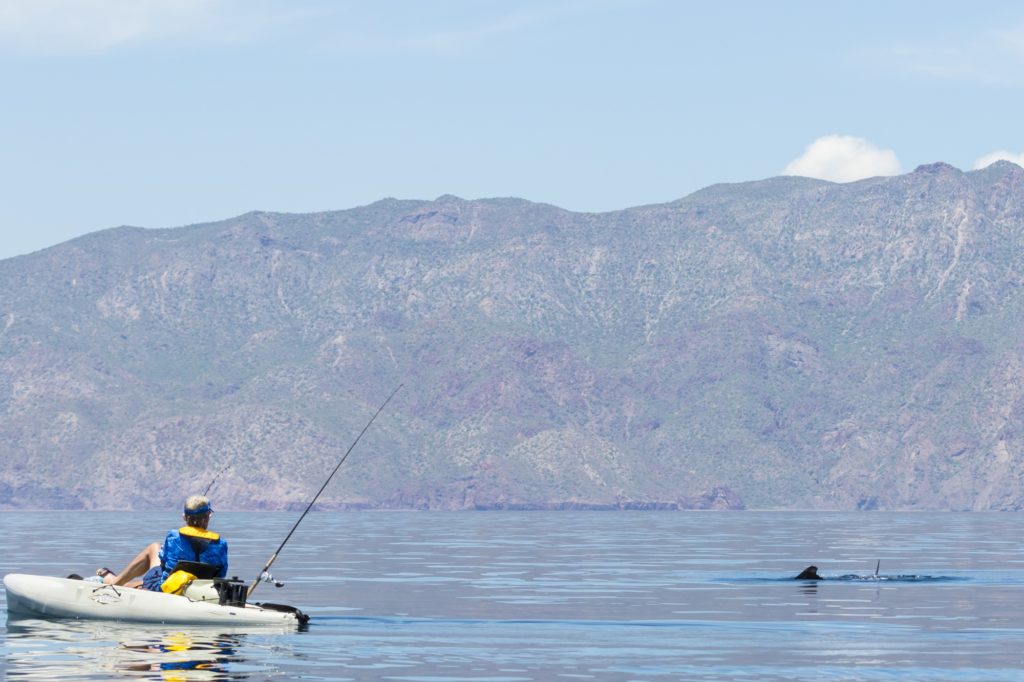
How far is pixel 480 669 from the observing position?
33469mm

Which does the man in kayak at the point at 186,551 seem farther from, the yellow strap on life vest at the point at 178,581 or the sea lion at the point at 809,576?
the sea lion at the point at 809,576

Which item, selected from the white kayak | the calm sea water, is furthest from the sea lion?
the white kayak

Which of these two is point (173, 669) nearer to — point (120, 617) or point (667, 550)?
point (120, 617)

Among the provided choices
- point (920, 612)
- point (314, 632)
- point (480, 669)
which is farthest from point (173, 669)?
point (920, 612)

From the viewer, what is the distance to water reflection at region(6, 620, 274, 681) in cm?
3169

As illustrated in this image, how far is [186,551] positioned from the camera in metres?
37.4

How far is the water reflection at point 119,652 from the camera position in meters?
31.7

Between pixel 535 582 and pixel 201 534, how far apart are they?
90.8ft

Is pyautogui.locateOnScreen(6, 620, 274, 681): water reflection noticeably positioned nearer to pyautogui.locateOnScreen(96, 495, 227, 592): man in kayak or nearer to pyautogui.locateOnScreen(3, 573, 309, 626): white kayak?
pyautogui.locateOnScreen(3, 573, 309, 626): white kayak

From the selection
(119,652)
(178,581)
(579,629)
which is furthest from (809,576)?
(119,652)

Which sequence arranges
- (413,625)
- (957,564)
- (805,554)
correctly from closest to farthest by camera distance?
(413,625) → (957,564) → (805,554)

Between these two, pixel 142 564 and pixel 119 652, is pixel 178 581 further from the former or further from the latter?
pixel 119 652

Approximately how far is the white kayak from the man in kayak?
15.5 inches

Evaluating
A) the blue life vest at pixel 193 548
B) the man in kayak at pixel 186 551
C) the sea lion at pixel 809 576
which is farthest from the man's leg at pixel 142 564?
the sea lion at pixel 809 576
